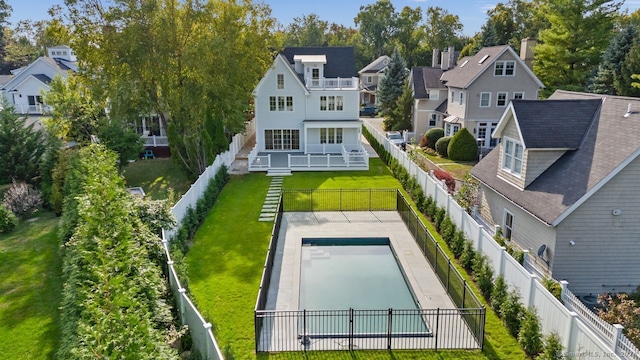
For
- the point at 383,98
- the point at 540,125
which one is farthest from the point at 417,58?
the point at 540,125

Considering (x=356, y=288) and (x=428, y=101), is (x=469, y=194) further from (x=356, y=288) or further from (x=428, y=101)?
(x=428, y=101)

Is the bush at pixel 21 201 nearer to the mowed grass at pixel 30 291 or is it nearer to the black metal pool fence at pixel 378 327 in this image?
the mowed grass at pixel 30 291

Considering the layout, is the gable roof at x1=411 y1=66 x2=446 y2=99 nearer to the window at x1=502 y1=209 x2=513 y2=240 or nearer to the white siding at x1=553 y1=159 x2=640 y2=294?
the window at x1=502 y1=209 x2=513 y2=240

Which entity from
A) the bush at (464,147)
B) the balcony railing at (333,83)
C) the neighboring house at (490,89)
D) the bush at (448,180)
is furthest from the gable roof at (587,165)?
the balcony railing at (333,83)

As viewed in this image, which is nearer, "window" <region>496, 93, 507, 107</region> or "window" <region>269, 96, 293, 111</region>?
"window" <region>269, 96, 293, 111</region>

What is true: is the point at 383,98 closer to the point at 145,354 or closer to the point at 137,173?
the point at 137,173

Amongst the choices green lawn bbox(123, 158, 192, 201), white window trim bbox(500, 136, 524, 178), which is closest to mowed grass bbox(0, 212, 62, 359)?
green lawn bbox(123, 158, 192, 201)
